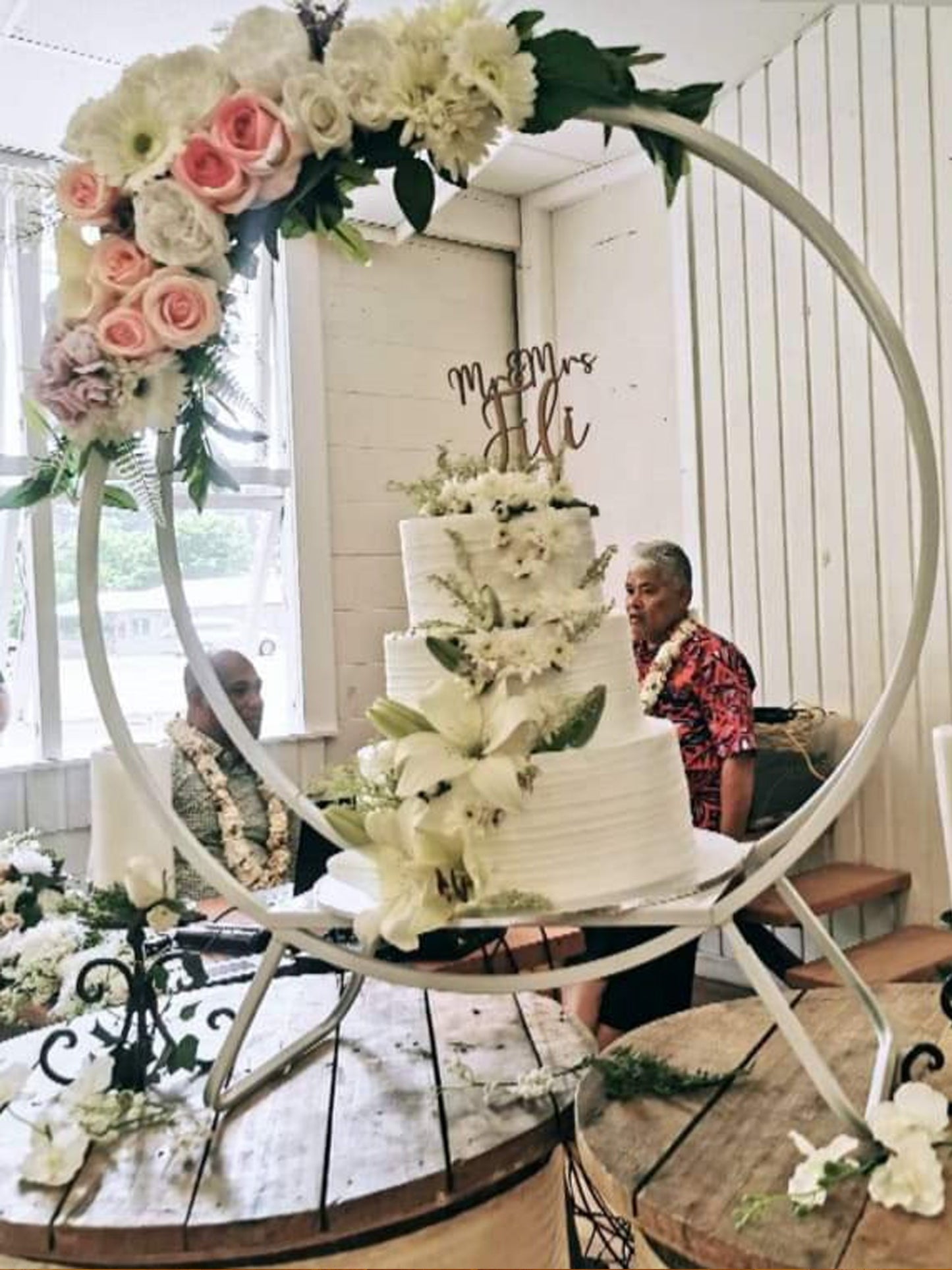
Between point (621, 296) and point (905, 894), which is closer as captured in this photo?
point (905, 894)

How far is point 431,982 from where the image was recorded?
1.14 metres

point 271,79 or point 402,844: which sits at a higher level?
point 271,79

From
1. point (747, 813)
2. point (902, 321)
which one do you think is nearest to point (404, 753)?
point (747, 813)

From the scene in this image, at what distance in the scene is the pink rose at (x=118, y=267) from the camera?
1096 mm

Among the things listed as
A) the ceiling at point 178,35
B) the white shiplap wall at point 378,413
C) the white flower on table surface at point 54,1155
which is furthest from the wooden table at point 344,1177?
the white shiplap wall at point 378,413

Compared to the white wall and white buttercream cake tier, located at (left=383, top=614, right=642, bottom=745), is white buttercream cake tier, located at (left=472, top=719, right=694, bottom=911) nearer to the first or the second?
white buttercream cake tier, located at (left=383, top=614, right=642, bottom=745)

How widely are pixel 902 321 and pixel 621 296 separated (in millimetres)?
1241

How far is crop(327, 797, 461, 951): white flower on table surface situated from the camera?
1048mm

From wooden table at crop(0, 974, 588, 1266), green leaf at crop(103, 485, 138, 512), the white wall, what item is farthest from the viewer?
the white wall

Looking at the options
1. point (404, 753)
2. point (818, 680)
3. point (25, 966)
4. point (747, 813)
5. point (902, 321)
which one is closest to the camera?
point (404, 753)

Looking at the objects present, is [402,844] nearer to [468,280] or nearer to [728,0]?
[728,0]

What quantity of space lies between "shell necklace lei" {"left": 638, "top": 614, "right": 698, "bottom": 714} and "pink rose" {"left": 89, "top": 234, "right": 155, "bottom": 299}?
2.23 m

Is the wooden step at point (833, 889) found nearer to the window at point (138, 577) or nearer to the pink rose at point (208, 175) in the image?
the window at point (138, 577)

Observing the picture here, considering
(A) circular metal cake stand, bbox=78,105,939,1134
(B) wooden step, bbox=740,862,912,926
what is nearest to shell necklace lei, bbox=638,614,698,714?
(B) wooden step, bbox=740,862,912,926
